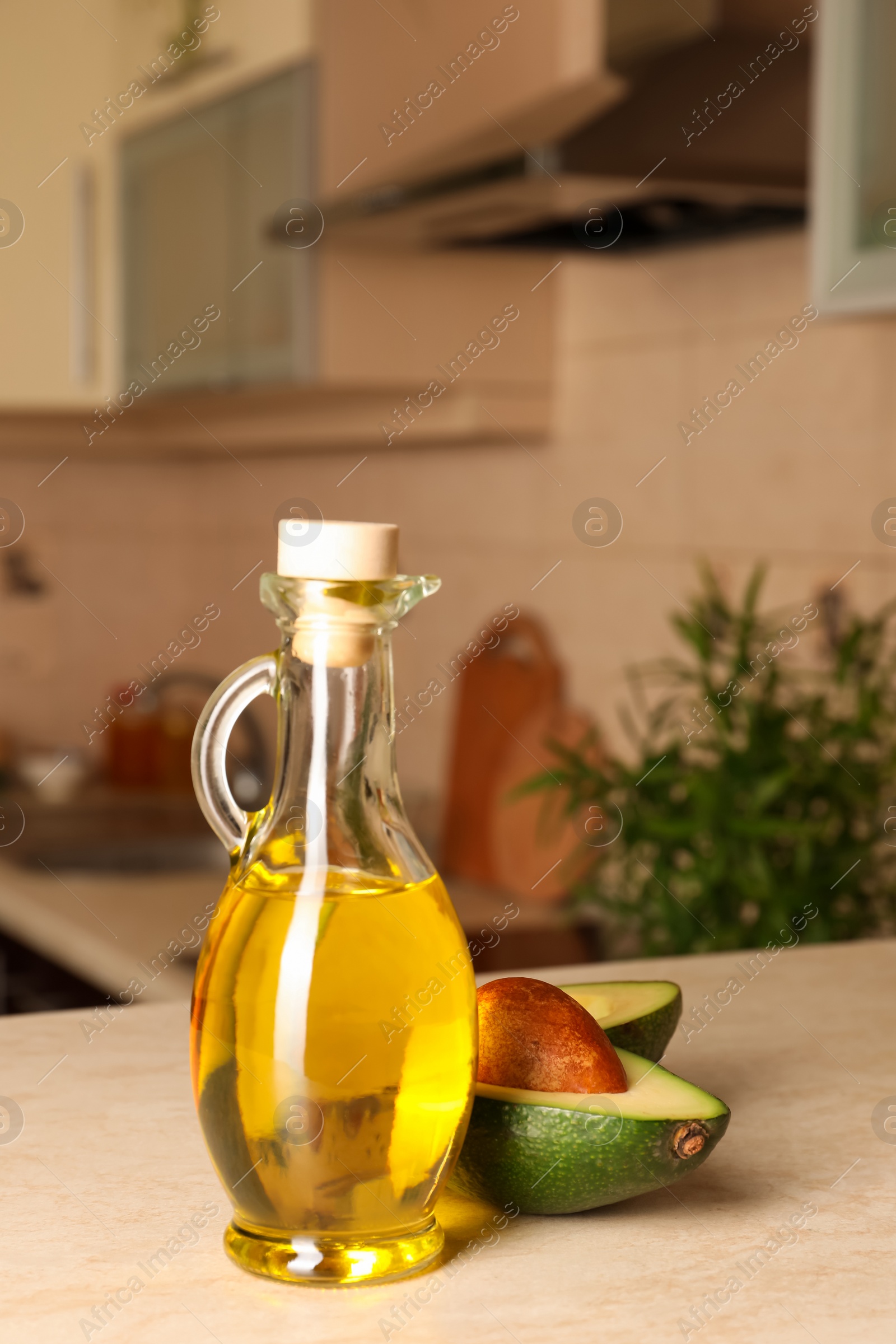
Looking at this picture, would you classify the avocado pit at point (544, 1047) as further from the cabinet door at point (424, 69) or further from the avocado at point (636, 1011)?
the cabinet door at point (424, 69)

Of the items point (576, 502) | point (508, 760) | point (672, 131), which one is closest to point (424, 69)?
point (576, 502)

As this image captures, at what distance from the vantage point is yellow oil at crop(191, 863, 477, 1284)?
0.51m

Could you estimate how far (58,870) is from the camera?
270 cm

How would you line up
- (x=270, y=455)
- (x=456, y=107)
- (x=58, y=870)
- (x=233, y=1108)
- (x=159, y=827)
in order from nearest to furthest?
(x=233, y=1108)
(x=456, y=107)
(x=58, y=870)
(x=159, y=827)
(x=270, y=455)

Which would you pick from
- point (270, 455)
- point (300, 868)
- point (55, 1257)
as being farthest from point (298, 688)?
point (270, 455)

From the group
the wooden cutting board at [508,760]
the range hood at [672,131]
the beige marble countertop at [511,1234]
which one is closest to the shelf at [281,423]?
the wooden cutting board at [508,760]

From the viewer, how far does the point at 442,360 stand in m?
2.41

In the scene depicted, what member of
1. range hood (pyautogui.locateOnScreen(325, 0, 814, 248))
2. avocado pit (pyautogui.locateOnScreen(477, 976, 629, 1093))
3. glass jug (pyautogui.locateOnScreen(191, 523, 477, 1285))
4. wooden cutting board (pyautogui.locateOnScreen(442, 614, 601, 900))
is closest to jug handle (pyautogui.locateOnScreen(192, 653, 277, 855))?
glass jug (pyautogui.locateOnScreen(191, 523, 477, 1285))

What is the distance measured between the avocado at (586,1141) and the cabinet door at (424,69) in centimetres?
183

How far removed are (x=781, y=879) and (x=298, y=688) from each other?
980 millimetres

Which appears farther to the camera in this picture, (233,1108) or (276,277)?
(276,277)

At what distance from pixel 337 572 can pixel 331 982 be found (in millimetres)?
136

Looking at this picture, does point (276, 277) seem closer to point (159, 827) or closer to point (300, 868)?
point (159, 827)

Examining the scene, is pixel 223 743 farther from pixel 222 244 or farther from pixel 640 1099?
pixel 222 244
